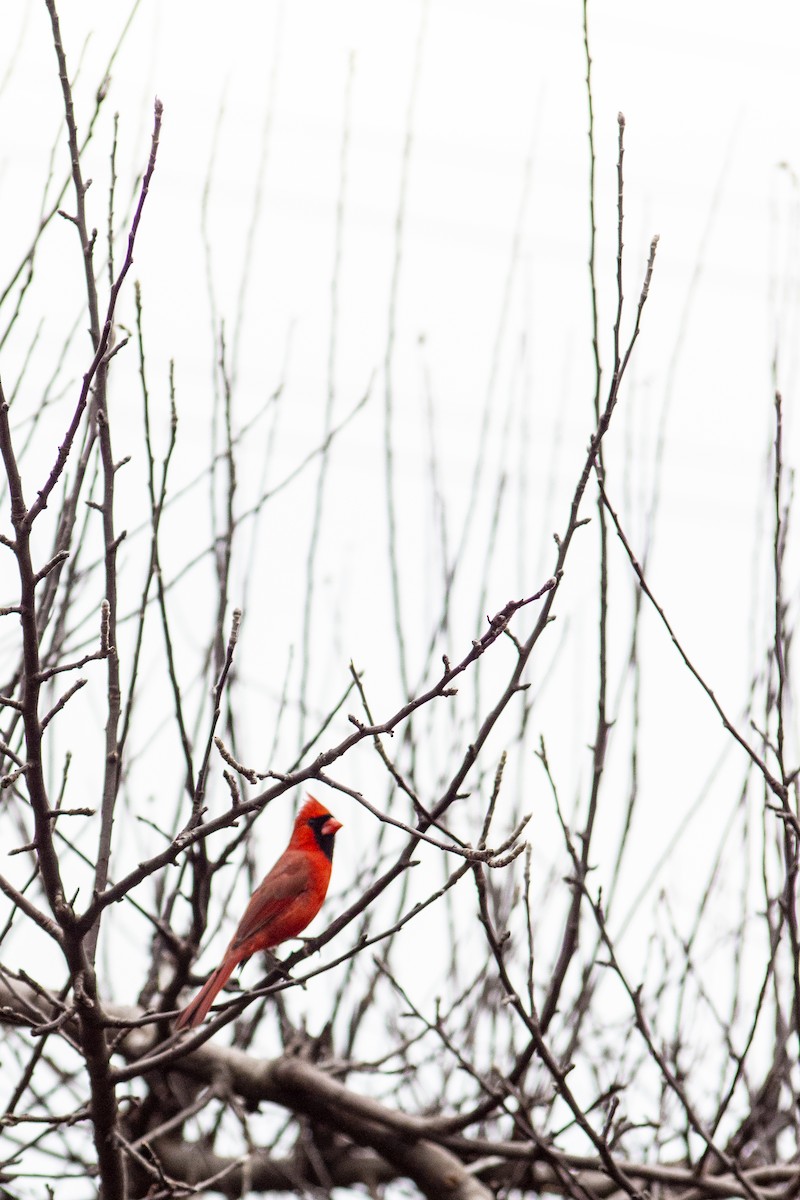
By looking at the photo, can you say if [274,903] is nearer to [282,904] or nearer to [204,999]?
[282,904]

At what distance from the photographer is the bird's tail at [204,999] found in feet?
10.5

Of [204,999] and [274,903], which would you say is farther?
[274,903]

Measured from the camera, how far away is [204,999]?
10.9 feet

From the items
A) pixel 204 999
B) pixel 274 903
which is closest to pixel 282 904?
pixel 274 903

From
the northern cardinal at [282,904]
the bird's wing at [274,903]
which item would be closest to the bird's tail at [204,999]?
the northern cardinal at [282,904]

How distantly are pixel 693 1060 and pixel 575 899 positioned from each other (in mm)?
2368

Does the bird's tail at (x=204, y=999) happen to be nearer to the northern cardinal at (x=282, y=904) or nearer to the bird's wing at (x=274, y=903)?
the northern cardinal at (x=282, y=904)

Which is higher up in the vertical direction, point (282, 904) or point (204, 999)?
point (282, 904)

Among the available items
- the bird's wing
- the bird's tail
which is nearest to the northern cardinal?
the bird's wing

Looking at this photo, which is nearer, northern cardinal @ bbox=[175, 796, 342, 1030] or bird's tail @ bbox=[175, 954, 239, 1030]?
bird's tail @ bbox=[175, 954, 239, 1030]

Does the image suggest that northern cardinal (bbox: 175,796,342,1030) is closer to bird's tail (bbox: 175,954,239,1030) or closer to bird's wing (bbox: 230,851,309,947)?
bird's wing (bbox: 230,851,309,947)

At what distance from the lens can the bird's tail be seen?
320 cm

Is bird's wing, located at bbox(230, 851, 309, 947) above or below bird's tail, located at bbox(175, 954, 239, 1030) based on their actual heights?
above

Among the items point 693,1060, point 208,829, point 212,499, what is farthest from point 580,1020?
point 208,829
